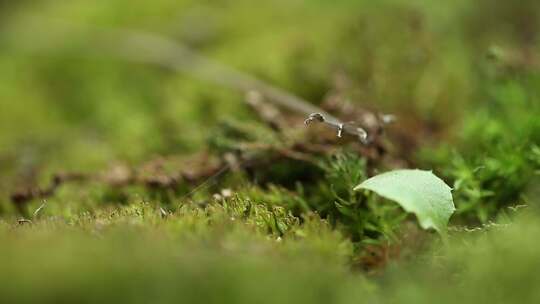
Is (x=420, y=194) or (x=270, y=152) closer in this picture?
(x=420, y=194)

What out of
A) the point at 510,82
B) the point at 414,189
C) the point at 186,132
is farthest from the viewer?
the point at 186,132

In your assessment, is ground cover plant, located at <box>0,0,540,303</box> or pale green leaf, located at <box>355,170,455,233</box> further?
pale green leaf, located at <box>355,170,455,233</box>

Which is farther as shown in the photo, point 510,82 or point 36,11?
point 36,11

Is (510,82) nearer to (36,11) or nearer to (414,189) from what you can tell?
(414,189)

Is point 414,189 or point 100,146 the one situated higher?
point 414,189

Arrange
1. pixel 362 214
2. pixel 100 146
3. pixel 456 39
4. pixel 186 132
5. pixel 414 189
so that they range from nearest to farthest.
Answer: pixel 414 189
pixel 362 214
pixel 186 132
pixel 100 146
pixel 456 39

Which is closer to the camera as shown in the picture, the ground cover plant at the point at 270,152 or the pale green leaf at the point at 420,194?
the ground cover plant at the point at 270,152

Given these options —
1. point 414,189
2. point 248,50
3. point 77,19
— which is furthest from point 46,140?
point 414,189
